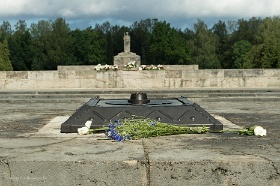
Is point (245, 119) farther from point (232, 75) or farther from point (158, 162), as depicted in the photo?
point (232, 75)

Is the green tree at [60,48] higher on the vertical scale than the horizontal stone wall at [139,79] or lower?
higher

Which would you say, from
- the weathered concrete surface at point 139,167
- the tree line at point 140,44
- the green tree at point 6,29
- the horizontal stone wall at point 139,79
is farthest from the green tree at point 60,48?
the weathered concrete surface at point 139,167

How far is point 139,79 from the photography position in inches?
631

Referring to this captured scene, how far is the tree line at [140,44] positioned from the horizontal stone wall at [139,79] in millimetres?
42313

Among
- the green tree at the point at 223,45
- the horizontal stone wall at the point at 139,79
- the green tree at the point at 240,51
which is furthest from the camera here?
the green tree at the point at 223,45

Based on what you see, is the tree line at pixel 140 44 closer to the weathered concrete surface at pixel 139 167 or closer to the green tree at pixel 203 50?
the green tree at pixel 203 50

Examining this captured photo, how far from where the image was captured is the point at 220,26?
80.9 m

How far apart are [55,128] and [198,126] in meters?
1.48

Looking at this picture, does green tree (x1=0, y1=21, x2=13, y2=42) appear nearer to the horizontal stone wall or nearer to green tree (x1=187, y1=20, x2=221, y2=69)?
green tree (x1=187, y1=20, x2=221, y2=69)

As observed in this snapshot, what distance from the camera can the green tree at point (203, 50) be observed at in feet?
222

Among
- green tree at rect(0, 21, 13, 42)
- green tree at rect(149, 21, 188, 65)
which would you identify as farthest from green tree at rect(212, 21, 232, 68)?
green tree at rect(0, 21, 13, 42)

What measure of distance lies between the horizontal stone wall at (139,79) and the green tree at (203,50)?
50380 mm

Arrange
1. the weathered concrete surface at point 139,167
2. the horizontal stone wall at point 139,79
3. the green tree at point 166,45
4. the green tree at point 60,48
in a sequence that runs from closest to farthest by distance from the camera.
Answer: the weathered concrete surface at point 139,167, the horizontal stone wall at point 139,79, the green tree at point 166,45, the green tree at point 60,48

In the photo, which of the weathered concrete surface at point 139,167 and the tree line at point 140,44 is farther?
the tree line at point 140,44
